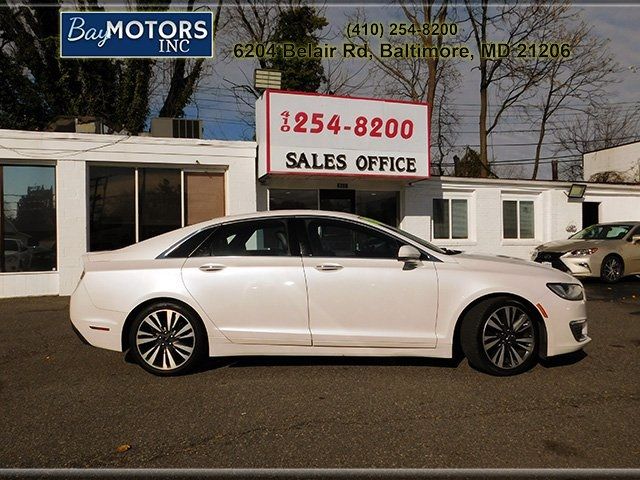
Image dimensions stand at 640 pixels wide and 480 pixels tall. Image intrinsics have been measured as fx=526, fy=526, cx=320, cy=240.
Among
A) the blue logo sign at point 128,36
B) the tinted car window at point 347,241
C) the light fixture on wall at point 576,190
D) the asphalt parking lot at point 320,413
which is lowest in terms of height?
the asphalt parking lot at point 320,413

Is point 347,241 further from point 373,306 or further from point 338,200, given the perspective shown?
point 338,200

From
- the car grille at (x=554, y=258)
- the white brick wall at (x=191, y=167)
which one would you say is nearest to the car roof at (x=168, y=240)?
the white brick wall at (x=191, y=167)

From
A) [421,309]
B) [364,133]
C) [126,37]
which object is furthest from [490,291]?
[126,37]

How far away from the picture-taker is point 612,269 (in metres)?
12.0

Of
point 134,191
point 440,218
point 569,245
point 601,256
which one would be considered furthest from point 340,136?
point 601,256

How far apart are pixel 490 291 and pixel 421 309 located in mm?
640

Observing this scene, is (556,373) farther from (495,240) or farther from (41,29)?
(41,29)

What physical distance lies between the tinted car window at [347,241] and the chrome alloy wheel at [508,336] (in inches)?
43.2

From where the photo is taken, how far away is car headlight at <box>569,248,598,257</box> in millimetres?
12023

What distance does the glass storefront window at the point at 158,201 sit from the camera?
11.2 metres

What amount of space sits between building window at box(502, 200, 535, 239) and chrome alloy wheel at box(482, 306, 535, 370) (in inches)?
429

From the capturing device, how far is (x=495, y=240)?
14852 millimetres

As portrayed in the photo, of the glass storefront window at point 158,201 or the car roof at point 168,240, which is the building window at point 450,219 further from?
the car roof at point 168,240

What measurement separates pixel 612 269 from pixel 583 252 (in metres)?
0.74
